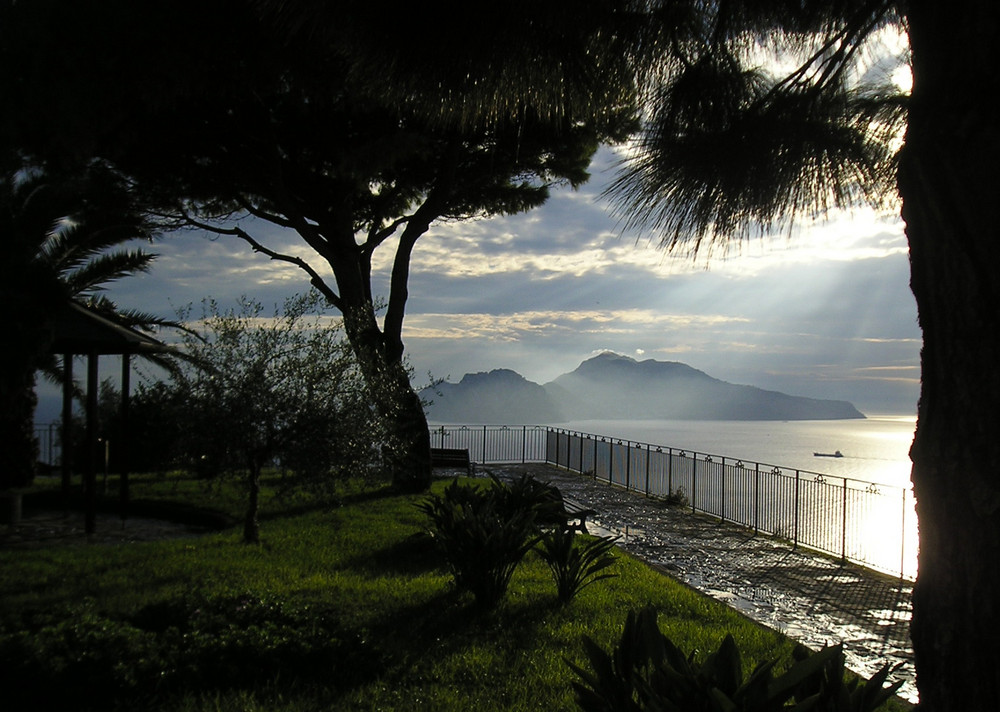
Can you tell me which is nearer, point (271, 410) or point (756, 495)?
point (271, 410)

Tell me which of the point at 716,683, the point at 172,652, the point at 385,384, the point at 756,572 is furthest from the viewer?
the point at 385,384

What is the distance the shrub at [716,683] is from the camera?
2586mm

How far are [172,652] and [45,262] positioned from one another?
11.3 m

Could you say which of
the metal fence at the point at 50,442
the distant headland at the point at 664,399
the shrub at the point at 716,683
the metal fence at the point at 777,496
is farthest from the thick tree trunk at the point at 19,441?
the distant headland at the point at 664,399

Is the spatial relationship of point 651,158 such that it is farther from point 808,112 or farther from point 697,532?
point 697,532

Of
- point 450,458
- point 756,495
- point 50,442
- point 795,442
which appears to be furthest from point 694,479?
point 795,442

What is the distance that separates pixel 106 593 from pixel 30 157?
10.3 metres

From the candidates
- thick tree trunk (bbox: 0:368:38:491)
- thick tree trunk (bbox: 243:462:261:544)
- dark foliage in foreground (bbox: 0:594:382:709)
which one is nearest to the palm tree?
thick tree trunk (bbox: 0:368:38:491)

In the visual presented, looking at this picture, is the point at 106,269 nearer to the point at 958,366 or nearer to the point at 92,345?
the point at 92,345

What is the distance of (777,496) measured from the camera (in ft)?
41.8

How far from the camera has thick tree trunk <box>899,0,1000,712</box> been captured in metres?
2.21

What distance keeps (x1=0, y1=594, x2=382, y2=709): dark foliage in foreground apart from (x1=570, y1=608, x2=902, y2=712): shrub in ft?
7.63

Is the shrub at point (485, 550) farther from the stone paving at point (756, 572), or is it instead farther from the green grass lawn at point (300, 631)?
the stone paving at point (756, 572)

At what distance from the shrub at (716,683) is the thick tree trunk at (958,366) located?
44cm
